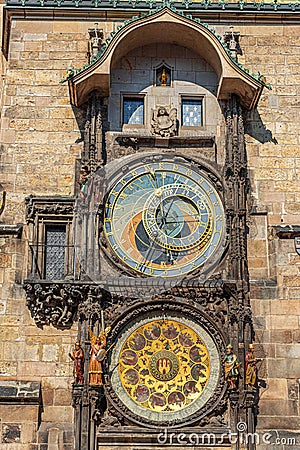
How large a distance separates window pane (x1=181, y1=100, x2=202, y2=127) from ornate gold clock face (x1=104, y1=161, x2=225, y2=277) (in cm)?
72

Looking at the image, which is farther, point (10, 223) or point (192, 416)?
point (10, 223)

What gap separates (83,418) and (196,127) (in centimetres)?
414

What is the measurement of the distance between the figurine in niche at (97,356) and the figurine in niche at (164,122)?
2812 mm

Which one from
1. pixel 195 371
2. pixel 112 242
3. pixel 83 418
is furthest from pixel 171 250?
pixel 83 418

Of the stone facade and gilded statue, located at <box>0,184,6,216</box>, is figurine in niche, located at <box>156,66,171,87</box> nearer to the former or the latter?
the stone facade

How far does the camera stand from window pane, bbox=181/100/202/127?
1387cm

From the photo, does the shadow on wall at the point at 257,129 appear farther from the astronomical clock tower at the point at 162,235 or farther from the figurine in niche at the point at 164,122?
the figurine in niche at the point at 164,122

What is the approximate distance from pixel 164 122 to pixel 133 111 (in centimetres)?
47

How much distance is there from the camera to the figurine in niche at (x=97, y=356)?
12.2 meters

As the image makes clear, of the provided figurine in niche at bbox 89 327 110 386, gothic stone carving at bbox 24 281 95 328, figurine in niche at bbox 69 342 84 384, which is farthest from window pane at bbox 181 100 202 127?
figurine in niche at bbox 69 342 84 384

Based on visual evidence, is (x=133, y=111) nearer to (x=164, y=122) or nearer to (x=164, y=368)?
(x=164, y=122)

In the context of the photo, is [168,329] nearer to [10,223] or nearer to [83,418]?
[83,418]

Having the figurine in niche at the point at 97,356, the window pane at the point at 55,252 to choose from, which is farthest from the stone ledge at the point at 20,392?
the window pane at the point at 55,252

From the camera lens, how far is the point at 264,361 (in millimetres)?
12609
